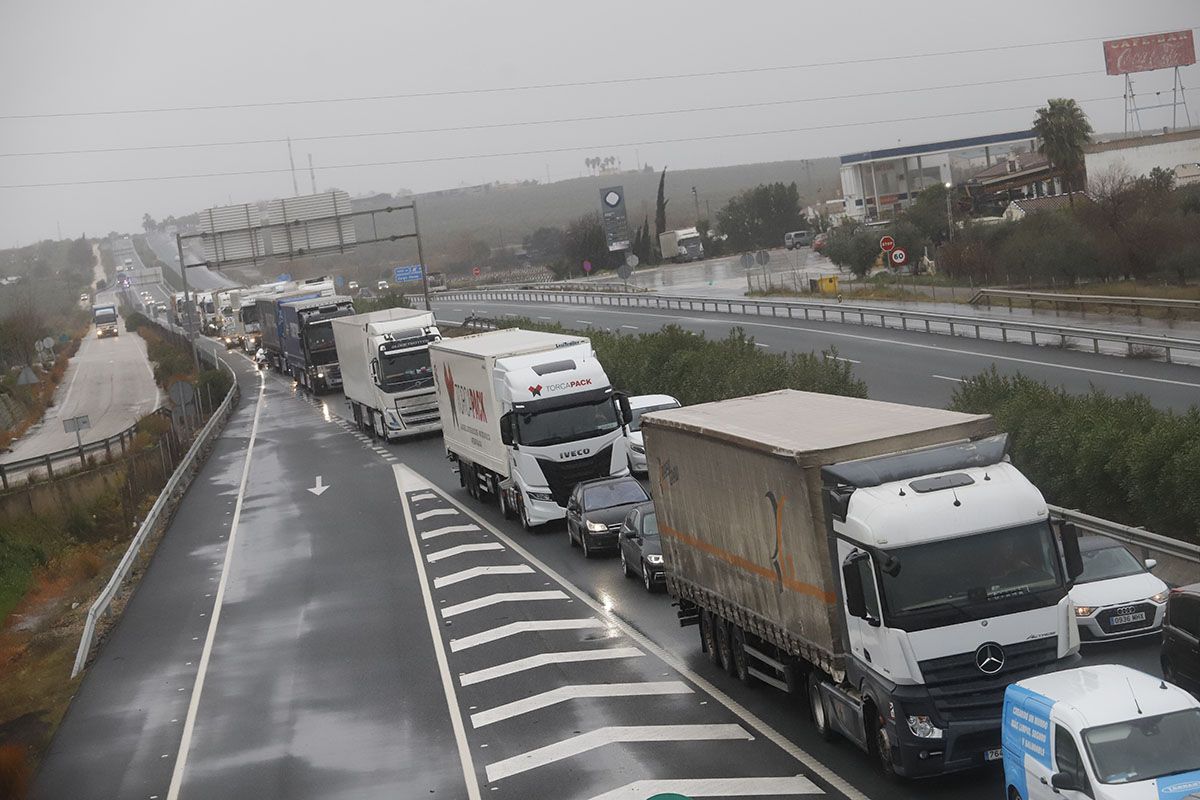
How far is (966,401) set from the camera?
92.8ft

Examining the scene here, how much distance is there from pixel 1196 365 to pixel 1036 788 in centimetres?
3191

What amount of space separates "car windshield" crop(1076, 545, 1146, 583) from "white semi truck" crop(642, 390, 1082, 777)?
3623 mm

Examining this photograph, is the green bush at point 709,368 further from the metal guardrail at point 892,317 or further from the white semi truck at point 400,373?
the metal guardrail at point 892,317

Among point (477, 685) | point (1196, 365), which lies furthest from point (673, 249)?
point (477, 685)

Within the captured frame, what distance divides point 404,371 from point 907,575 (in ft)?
119

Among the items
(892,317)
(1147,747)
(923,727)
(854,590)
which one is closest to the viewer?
(1147,747)

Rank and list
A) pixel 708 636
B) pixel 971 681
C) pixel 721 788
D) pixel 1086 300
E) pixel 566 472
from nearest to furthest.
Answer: pixel 971 681
pixel 721 788
pixel 708 636
pixel 566 472
pixel 1086 300

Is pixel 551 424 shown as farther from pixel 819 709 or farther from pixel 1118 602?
pixel 819 709

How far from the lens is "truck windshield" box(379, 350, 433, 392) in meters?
47.4

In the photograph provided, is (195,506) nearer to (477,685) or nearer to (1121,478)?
(477,685)

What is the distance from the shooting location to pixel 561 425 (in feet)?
97.6

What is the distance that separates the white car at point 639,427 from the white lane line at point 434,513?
453 cm

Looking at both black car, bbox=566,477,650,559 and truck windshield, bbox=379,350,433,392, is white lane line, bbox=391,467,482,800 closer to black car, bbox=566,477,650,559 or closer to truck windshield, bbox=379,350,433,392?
black car, bbox=566,477,650,559

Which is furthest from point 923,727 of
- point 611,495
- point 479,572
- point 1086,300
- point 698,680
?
point 1086,300
